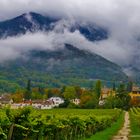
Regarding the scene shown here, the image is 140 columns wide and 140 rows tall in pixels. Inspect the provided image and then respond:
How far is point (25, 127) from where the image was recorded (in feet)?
94.3

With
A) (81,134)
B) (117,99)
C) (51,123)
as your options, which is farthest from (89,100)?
(51,123)

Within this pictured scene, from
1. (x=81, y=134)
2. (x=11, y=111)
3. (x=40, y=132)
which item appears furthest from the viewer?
(x=81, y=134)

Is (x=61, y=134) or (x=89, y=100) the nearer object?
(x=61, y=134)

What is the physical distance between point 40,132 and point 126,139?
2089 cm

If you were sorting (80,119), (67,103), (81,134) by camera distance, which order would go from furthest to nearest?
(67,103)
(81,134)
(80,119)

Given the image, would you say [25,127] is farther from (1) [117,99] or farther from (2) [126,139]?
(1) [117,99]

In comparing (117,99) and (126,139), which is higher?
(117,99)

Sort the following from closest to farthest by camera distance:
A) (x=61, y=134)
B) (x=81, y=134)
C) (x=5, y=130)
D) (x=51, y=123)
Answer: (x=5, y=130)
(x=51, y=123)
(x=61, y=134)
(x=81, y=134)

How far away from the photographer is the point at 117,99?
7844 inches

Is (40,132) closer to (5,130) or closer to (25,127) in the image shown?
(25,127)

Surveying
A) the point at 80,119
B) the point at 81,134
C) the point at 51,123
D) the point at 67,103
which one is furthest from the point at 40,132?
the point at 67,103

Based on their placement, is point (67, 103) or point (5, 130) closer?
point (5, 130)

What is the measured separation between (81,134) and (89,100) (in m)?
146

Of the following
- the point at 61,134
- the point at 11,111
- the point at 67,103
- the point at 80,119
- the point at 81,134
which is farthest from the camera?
the point at 67,103
